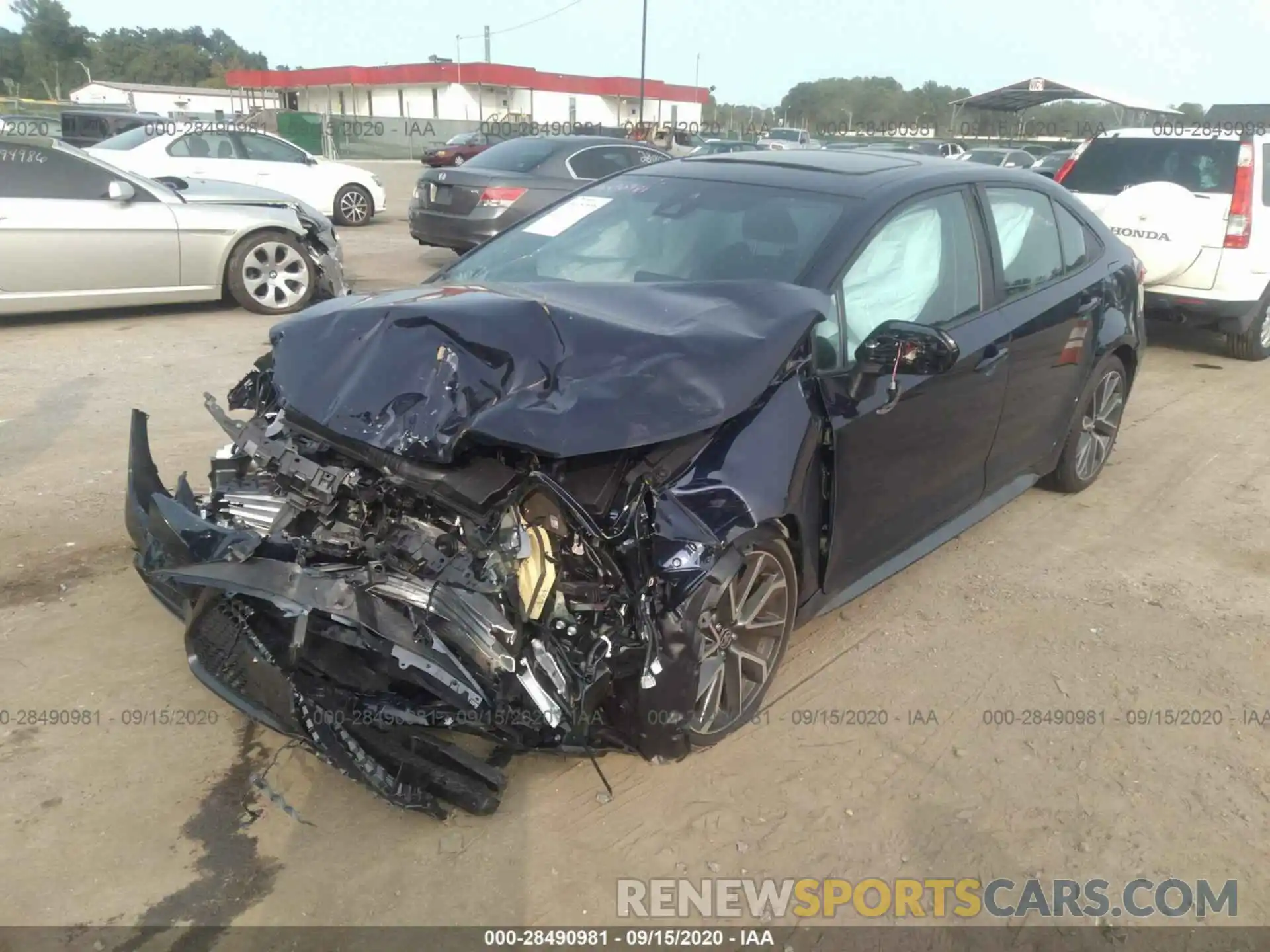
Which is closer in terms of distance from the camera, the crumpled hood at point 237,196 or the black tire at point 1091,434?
the black tire at point 1091,434

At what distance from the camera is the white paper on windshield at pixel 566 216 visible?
4.06 metres

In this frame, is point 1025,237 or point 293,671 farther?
point 1025,237

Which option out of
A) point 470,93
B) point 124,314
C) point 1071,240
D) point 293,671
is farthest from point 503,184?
point 470,93

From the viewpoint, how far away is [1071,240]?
4.68 m

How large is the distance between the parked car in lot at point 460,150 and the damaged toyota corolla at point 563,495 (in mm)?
21640

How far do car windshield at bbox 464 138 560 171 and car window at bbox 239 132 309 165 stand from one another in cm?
427

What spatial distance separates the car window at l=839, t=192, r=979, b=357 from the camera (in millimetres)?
3346

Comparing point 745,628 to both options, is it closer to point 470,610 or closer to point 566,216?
point 470,610

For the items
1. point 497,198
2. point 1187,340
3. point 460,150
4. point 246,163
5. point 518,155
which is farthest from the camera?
point 460,150

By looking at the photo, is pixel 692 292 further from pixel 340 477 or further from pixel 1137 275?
pixel 1137 275

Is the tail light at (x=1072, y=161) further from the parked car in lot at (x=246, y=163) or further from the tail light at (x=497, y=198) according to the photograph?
the parked car in lot at (x=246, y=163)

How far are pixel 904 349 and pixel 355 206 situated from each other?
525 inches

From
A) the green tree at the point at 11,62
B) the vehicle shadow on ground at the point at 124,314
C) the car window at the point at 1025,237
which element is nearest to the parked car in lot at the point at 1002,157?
the vehicle shadow on ground at the point at 124,314

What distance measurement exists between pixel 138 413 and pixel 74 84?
9443cm
